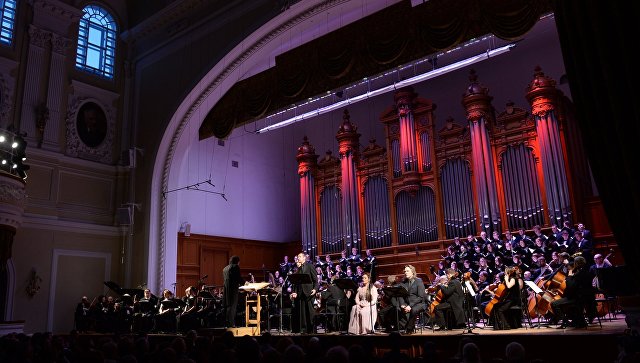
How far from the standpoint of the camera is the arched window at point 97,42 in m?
13.4

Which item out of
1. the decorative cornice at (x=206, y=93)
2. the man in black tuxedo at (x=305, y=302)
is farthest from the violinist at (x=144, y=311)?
the man in black tuxedo at (x=305, y=302)

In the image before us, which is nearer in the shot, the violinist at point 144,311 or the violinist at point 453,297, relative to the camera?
the violinist at point 453,297

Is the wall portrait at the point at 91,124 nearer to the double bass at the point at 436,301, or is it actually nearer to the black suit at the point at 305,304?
the black suit at the point at 305,304

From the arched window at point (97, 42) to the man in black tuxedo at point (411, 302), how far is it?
996 centimetres

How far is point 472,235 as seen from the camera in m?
11.8

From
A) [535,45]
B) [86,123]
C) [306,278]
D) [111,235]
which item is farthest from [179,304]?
[535,45]

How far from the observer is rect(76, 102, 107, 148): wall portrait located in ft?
42.6

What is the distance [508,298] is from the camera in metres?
8.05

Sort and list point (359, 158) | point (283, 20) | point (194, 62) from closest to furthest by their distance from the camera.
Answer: point (283, 20) → point (194, 62) → point (359, 158)

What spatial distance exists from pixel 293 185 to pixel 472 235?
24.9ft

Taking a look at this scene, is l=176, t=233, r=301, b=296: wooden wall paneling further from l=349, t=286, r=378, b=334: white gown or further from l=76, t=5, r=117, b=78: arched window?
l=349, t=286, r=378, b=334: white gown

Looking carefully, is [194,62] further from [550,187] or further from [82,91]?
[550,187]

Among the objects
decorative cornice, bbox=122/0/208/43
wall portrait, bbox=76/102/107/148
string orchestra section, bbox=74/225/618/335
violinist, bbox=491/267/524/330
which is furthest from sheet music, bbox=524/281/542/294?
wall portrait, bbox=76/102/107/148

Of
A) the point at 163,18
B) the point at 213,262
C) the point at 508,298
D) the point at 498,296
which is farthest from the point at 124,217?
the point at 508,298
